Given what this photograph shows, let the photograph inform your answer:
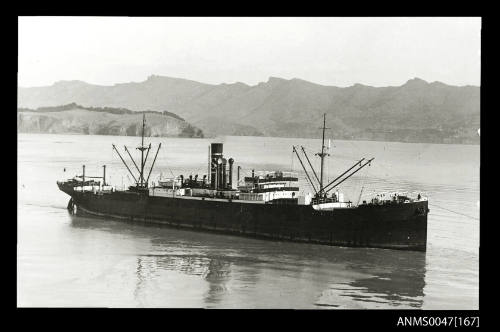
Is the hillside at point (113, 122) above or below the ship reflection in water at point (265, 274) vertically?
above

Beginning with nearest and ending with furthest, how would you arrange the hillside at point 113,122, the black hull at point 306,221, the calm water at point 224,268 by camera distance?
the calm water at point 224,268
the black hull at point 306,221
the hillside at point 113,122

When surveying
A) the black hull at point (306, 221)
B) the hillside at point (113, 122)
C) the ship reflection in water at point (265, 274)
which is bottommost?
the ship reflection in water at point (265, 274)

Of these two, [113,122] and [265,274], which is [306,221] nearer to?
[265,274]

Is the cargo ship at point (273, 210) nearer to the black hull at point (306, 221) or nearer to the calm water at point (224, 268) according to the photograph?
the black hull at point (306, 221)

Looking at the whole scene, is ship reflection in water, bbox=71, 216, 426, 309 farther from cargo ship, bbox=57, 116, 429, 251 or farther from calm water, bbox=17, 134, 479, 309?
cargo ship, bbox=57, 116, 429, 251

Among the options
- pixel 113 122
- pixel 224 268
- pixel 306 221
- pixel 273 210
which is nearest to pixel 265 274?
pixel 224 268

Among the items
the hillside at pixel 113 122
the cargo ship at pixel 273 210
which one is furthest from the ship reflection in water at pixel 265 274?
the hillside at pixel 113 122

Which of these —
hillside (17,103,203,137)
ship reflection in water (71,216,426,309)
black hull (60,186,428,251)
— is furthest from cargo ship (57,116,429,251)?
hillside (17,103,203,137)

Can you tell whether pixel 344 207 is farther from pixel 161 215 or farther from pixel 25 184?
pixel 25 184
